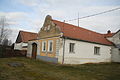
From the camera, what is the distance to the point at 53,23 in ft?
54.2

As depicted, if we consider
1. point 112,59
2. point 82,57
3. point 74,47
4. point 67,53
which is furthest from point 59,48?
point 112,59

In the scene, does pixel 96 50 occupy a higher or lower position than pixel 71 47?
lower

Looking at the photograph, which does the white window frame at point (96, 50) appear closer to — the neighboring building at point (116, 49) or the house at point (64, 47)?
the house at point (64, 47)

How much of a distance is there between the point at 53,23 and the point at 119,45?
13960mm

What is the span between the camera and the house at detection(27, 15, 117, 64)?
14.5m

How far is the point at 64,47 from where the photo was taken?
47.3 ft

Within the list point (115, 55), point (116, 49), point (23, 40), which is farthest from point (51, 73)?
point (23, 40)

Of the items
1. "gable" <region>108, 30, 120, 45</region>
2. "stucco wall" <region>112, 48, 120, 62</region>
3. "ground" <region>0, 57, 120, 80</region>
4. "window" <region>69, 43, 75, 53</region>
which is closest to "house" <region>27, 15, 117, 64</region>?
"window" <region>69, 43, 75, 53</region>

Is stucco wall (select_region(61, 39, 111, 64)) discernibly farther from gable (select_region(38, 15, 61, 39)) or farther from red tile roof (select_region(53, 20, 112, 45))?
gable (select_region(38, 15, 61, 39))

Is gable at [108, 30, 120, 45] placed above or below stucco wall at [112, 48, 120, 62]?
above

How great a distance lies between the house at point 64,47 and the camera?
14.5m

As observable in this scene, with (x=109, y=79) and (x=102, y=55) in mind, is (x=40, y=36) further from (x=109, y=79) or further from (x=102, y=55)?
(x=109, y=79)

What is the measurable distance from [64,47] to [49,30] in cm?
438

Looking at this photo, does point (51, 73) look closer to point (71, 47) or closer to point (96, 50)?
point (71, 47)
